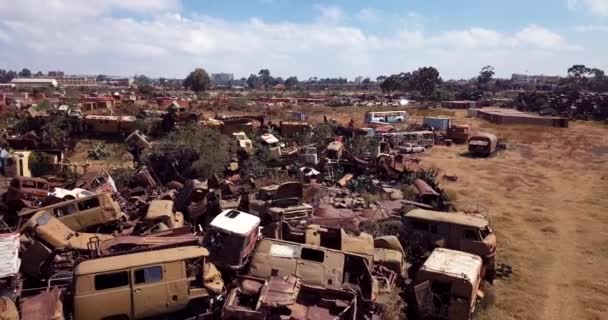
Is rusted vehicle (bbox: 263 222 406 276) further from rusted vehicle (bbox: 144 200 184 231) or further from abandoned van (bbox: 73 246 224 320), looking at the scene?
rusted vehicle (bbox: 144 200 184 231)

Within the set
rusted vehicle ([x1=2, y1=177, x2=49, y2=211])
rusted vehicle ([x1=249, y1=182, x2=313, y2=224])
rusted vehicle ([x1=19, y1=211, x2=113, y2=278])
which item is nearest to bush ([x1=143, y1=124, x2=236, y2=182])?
rusted vehicle ([x1=249, y1=182, x2=313, y2=224])

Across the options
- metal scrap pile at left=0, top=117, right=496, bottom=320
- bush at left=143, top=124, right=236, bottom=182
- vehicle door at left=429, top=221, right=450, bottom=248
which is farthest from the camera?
bush at left=143, top=124, right=236, bottom=182

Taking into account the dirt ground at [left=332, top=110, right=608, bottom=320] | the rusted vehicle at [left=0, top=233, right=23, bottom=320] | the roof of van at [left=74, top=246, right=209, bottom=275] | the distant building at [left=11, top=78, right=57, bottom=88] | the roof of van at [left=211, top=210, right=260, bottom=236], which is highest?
the distant building at [left=11, top=78, right=57, bottom=88]

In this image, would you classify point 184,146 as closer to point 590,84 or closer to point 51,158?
point 51,158

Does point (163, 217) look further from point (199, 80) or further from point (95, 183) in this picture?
point (199, 80)

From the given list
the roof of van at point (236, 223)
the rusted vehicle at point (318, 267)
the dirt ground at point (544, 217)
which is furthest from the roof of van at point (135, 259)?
the dirt ground at point (544, 217)

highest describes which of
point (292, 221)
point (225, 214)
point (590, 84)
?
point (590, 84)

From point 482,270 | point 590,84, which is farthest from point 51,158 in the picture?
point 590,84
